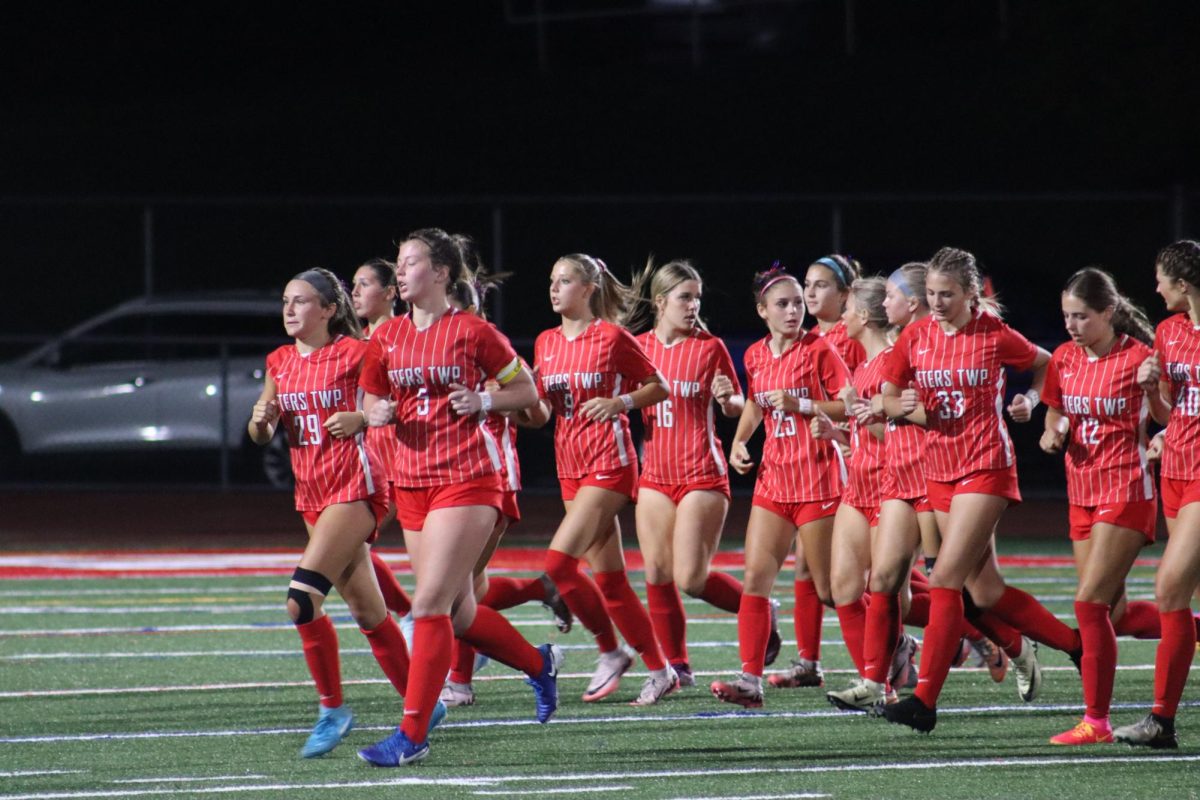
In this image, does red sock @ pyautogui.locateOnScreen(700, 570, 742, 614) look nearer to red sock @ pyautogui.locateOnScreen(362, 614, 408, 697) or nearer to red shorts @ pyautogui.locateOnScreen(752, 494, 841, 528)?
red shorts @ pyautogui.locateOnScreen(752, 494, 841, 528)

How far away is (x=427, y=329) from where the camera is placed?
706 centimetres

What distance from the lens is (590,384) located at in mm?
8500

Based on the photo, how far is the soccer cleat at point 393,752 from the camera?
6.75 metres

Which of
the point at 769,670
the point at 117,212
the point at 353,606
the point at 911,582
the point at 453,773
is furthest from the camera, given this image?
the point at 117,212

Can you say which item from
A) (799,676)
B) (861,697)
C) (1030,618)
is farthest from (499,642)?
(1030,618)

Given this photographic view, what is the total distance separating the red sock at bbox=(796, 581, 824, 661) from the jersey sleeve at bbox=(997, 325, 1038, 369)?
1707 mm

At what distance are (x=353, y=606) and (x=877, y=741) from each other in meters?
2.11

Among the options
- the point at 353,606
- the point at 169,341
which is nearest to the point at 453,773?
the point at 353,606

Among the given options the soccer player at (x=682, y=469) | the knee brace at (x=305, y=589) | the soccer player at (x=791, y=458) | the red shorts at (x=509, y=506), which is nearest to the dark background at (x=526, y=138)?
the soccer player at (x=682, y=469)

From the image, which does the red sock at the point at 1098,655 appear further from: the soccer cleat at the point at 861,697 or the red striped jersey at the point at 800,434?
the red striped jersey at the point at 800,434

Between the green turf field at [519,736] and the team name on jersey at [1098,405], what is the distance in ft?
4.24

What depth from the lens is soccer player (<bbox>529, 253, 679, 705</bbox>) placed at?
8430 mm

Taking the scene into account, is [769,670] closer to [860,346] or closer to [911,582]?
[911,582]

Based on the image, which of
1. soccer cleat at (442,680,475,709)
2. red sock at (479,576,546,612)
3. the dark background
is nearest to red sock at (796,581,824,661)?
red sock at (479,576,546,612)
